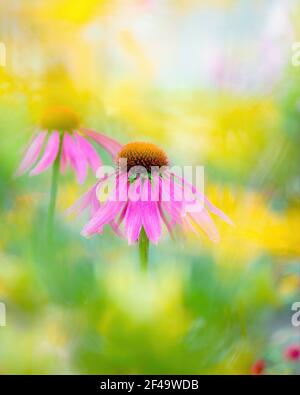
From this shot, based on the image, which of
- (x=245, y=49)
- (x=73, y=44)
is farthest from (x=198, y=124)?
(x=73, y=44)

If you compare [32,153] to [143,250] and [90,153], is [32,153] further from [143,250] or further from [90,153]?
[143,250]

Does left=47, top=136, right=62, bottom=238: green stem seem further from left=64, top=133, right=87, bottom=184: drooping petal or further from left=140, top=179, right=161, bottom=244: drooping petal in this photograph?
left=140, top=179, right=161, bottom=244: drooping petal

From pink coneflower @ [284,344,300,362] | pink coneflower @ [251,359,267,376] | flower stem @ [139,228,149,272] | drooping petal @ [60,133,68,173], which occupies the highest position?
drooping petal @ [60,133,68,173]

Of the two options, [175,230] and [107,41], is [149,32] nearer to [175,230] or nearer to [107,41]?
[107,41]

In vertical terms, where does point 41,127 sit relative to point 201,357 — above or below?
above

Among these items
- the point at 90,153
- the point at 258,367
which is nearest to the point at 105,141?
the point at 90,153

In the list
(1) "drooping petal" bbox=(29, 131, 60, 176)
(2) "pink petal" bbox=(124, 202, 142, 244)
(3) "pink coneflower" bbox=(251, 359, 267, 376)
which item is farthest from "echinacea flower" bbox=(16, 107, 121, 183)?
(3) "pink coneflower" bbox=(251, 359, 267, 376)
